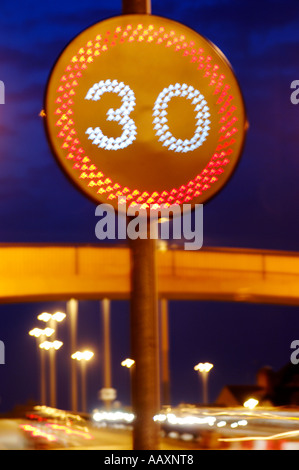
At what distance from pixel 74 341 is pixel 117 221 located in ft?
170

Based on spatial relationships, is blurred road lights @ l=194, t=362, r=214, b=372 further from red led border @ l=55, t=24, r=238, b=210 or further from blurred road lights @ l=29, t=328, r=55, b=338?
red led border @ l=55, t=24, r=238, b=210

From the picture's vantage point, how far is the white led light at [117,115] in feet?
7.70

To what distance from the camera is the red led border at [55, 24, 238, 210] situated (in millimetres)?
2350

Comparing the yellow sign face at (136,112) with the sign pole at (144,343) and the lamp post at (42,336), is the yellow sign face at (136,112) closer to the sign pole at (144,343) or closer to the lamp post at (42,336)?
the sign pole at (144,343)

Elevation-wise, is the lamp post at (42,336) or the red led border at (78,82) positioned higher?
the lamp post at (42,336)

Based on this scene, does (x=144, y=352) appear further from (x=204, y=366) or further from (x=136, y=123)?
(x=204, y=366)

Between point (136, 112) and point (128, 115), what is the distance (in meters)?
0.02

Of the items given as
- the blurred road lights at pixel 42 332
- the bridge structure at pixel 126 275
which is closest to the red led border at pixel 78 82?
the bridge structure at pixel 126 275

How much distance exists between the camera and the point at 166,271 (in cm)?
4262

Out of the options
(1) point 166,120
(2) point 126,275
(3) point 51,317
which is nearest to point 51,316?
(3) point 51,317

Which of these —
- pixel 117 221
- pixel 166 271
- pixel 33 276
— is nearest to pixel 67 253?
pixel 33 276

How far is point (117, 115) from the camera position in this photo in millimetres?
2350

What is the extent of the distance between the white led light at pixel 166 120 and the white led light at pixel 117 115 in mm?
67
